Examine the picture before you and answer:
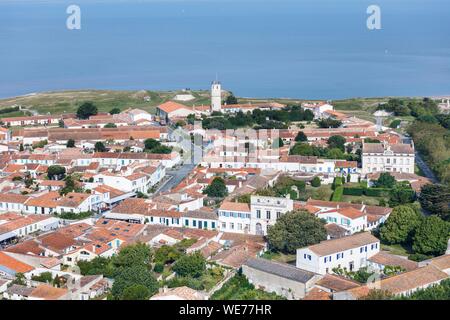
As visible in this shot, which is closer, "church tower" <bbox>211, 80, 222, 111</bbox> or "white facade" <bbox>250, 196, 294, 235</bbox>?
"white facade" <bbox>250, 196, 294, 235</bbox>

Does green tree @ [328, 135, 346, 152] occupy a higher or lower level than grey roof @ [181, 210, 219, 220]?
higher

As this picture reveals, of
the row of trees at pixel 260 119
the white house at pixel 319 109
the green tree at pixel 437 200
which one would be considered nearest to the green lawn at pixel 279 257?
the green tree at pixel 437 200

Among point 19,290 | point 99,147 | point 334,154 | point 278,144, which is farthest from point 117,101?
point 19,290

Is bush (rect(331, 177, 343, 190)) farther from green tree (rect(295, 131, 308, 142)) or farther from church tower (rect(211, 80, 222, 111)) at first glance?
church tower (rect(211, 80, 222, 111))

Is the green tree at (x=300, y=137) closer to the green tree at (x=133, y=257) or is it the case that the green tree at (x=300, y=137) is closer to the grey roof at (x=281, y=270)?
the green tree at (x=133, y=257)

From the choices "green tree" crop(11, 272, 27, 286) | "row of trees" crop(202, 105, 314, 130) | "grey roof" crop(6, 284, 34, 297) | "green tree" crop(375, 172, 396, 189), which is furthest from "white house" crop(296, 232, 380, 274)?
"row of trees" crop(202, 105, 314, 130)
